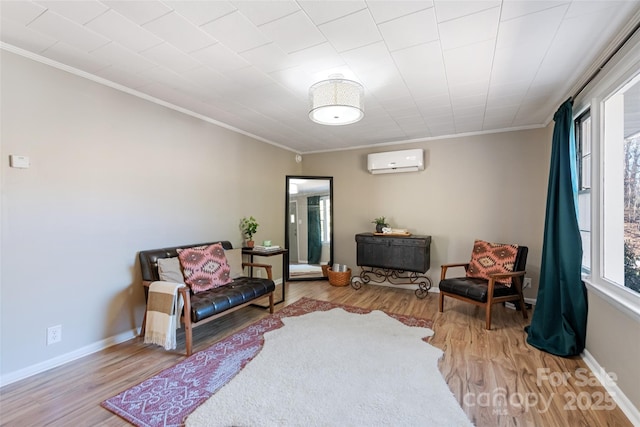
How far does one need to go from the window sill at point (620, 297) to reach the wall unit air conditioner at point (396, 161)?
272 cm

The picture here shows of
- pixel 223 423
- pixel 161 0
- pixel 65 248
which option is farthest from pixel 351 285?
pixel 161 0

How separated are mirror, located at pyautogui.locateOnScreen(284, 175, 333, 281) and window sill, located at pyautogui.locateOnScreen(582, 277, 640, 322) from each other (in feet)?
12.4

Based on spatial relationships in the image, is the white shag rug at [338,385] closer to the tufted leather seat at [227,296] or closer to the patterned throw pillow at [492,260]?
the tufted leather seat at [227,296]

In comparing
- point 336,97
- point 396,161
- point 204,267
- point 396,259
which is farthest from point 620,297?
point 204,267

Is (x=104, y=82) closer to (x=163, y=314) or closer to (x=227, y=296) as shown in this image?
(x=163, y=314)

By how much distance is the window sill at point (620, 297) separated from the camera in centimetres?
177

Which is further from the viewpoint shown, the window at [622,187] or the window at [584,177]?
the window at [584,177]

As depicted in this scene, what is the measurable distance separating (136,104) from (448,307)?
4379 millimetres

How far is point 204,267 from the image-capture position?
3105mm

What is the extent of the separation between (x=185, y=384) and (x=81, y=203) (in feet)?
5.89

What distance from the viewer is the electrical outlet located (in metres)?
2.32

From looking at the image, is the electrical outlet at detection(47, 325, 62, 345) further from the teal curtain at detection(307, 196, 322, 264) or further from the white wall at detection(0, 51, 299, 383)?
the teal curtain at detection(307, 196, 322, 264)

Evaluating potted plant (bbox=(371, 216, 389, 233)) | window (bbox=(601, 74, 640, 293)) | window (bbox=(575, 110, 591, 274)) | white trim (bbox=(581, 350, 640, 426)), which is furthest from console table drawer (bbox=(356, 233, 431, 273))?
window (bbox=(601, 74, 640, 293))

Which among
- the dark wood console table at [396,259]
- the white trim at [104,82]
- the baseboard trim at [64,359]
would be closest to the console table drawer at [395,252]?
the dark wood console table at [396,259]
